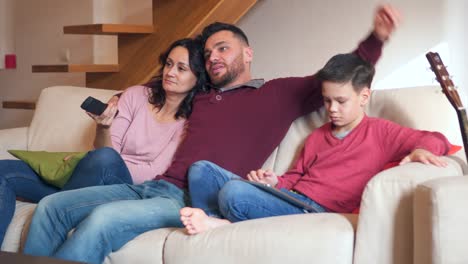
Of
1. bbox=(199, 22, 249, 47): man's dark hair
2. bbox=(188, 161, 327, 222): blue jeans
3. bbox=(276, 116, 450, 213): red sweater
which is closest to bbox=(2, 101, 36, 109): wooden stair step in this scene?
bbox=(199, 22, 249, 47): man's dark hair

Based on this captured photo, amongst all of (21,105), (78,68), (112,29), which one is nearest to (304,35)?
(112,29)

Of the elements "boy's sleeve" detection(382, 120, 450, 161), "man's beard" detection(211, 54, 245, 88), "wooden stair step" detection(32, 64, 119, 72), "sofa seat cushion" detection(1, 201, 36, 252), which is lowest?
"sofa seat cushion" detection(1, 201, 36, 252)

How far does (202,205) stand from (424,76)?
1704mm

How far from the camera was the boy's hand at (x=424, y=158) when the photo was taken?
1977 mm

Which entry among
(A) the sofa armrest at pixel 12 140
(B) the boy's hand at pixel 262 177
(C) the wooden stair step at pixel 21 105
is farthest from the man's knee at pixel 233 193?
(C) the wooden stair step at pixel 21 105

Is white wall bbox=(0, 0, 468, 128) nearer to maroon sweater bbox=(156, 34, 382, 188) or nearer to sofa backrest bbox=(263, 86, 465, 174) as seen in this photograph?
sofa backrest bbox=(263, 86, 465, 174)

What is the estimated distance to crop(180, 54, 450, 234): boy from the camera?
2135mm

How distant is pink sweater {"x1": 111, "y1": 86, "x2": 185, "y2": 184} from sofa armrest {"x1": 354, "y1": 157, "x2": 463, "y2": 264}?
0.95 meters

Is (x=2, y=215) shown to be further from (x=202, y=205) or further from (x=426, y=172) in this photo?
(x=426, y=172)

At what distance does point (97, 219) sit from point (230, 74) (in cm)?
80

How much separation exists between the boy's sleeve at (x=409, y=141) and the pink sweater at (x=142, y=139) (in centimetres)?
81

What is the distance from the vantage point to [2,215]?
2369 millimetres

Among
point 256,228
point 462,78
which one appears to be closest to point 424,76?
point 462,78

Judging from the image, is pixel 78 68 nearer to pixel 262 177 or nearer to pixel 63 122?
pixel 63 122
